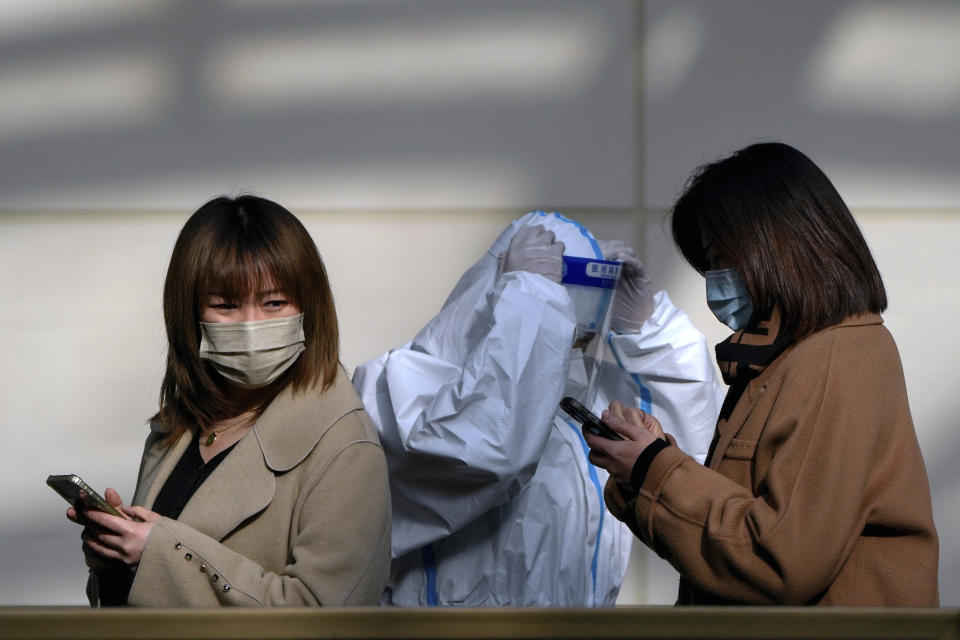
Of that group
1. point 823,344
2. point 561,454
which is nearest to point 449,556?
point 561,454

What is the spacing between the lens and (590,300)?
2455mm

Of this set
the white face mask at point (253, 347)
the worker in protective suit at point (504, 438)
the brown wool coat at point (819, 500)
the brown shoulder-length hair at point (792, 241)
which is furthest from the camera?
the worker in protective suit at point (504, 438)

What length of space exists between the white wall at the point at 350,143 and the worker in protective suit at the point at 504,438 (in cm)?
120

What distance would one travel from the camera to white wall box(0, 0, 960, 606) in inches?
145

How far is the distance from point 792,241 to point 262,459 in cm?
93

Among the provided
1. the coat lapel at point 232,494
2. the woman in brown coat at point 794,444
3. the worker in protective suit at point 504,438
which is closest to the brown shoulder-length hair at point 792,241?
the woman in brown coat at point 794,444

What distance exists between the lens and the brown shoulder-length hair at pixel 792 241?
155cm

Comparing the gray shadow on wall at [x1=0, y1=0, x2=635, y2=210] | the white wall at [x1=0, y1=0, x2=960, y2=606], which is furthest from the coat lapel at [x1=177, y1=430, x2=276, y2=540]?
the gray shadow on wall at [x1=0, y1=0, x2=635, y2=210]

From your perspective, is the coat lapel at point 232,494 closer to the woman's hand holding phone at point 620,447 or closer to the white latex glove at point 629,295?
the woman's hand holding phone at point 620,447

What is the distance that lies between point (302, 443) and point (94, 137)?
2346 mm

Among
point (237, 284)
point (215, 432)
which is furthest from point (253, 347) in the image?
point (215, 432)

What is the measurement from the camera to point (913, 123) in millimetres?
3756

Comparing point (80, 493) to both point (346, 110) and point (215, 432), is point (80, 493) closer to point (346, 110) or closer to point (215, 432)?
point (215, 432)

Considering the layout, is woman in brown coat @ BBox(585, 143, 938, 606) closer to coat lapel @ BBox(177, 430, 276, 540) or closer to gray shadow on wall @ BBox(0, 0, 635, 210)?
coat lapel @ BBox(177, 430, 276, 540)
